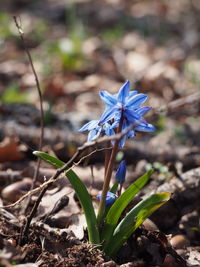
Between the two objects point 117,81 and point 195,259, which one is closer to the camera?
point 195,259

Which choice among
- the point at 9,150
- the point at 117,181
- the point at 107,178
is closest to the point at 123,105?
the point at 107,178

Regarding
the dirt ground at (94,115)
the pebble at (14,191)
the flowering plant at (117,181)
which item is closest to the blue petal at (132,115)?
the flowering plant at (117,181)

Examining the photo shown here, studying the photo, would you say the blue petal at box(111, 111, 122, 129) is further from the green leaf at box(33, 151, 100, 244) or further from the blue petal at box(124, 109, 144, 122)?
the green leaf at box(33, 151, 100, 244)

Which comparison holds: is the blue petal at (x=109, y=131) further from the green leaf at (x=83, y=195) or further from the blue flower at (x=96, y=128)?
the green leaf at (x=83, y=195)

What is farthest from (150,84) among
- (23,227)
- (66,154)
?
(23,227)

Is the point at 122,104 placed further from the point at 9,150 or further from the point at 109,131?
the point at 9,150

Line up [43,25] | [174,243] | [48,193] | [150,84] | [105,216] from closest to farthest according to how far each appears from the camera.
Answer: [105,216], [174,243], [48,193], [150,84], [43,25]

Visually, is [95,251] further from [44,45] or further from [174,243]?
[44,45]
